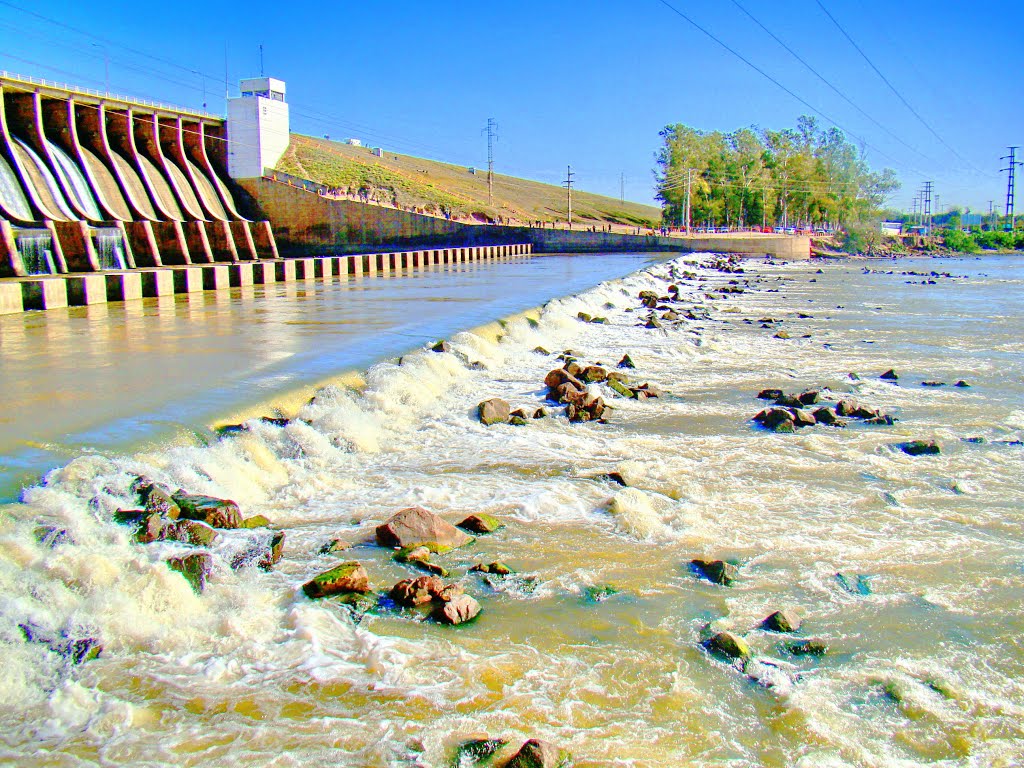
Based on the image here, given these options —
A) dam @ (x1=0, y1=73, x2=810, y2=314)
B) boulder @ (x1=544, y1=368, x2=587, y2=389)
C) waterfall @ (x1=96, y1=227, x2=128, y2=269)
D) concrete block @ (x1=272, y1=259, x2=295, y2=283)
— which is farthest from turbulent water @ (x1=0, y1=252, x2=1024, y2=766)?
waterfall @ (x1=96, y1=227, x2=128, y2=269)

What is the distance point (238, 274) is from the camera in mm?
31203

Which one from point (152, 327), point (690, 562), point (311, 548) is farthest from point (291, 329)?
point (690, 562)

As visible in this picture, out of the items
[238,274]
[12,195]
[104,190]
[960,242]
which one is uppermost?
[104,190]

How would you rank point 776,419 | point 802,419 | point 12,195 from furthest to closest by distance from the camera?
point 12,195 → point 802,419 → point 776,419

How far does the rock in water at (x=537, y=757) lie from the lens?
381 cm

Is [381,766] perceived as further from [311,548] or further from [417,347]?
[417,347]

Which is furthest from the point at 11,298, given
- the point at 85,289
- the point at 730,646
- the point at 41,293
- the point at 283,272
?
the point at 730,646

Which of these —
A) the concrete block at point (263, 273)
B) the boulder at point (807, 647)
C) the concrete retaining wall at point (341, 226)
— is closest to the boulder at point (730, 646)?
the boulder at point (807, 647)

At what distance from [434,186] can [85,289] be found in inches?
3119

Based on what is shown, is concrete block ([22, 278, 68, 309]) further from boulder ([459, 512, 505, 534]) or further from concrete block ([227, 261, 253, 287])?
boulder ([459, 512, 505, 534])

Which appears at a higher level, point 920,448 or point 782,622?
point 920,448

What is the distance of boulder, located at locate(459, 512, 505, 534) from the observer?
6.86 m

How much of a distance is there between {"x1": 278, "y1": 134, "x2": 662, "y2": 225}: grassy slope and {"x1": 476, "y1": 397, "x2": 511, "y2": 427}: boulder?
59.2 metres

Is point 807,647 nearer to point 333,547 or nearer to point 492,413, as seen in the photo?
point 333,547
